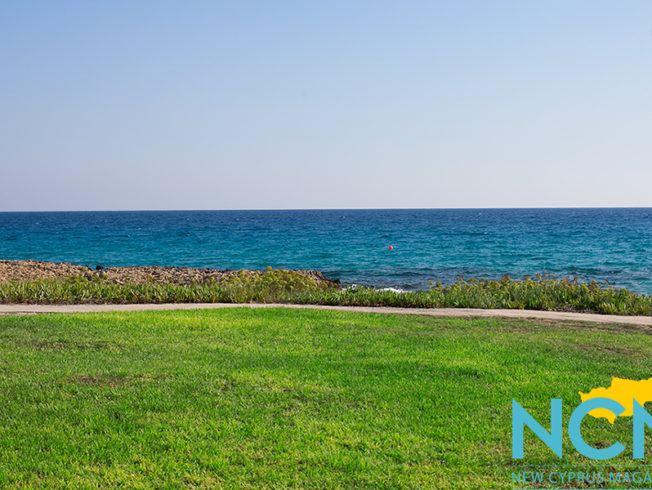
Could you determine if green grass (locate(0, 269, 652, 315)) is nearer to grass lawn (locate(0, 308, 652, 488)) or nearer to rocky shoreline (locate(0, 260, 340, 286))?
grass lawn (locate(0, 308, 652, 488))

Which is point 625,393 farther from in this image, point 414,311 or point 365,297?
point 365,297

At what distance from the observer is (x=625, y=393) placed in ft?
21.9

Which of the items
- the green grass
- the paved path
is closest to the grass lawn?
the paved path

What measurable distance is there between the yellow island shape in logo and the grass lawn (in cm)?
15

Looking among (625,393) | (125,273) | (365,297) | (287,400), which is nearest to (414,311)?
(365,297)

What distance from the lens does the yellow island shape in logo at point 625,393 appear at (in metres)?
6.17

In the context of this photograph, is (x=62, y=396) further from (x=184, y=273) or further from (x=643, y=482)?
(x=184, y=273)

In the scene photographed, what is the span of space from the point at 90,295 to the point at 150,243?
36.4 meters

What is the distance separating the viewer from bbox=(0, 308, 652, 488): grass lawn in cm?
468

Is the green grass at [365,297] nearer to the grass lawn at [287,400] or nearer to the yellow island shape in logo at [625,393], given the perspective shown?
the grass lawn at [287,400]


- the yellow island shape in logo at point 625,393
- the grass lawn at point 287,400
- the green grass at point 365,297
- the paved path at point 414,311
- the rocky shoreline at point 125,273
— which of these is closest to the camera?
the grass lawn at point 287,400

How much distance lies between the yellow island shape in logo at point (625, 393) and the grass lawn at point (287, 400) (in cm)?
15

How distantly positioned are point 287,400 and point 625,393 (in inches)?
154

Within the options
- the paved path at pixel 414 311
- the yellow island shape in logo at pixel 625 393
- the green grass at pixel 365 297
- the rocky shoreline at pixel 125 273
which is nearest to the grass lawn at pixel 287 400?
the yellow island shape in logo at pixel 625 393
